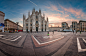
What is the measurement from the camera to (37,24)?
1671 inches

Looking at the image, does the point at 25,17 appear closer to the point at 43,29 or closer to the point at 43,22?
the point at 43,22

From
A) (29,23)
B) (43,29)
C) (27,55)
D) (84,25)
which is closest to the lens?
(27,55)

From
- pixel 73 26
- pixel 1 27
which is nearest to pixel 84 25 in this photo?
pixel 73 26

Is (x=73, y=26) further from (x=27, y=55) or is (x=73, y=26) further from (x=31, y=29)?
(x=27, y=55)

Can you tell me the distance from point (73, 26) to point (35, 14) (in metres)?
56.7

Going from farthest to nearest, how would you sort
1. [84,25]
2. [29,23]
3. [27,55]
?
[84,25]
[29,23]
[27,55]

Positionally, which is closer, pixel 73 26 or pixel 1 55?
pixel 1 55

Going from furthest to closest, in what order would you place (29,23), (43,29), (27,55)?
(43,29)
(29,23)
(27,55)

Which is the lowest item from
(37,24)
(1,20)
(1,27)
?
(1,27)

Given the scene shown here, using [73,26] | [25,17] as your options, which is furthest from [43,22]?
[73,26]

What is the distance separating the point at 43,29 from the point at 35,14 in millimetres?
16581

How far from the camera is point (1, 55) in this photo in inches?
125

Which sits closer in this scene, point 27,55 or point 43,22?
point 27,55

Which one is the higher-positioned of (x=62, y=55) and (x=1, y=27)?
(x=1, y=27)
